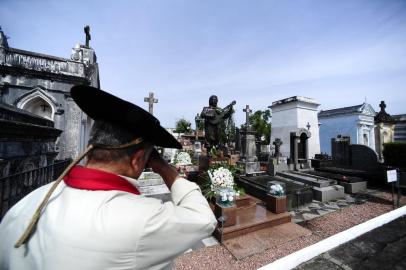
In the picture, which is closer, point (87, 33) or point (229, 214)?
point (229, 214)

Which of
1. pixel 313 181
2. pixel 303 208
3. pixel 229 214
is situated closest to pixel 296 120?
pixel 313 181

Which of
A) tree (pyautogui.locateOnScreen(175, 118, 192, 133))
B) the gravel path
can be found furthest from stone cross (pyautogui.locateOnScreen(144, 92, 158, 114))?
tree (pyautogui.locateOnScreen(175, 118, 192, 133))

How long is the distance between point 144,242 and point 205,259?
10.7 feet

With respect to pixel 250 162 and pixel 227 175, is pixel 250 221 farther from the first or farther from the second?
pixel 250 162

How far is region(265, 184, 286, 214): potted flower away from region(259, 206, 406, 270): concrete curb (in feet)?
5.26

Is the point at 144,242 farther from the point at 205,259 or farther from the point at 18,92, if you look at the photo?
the point at 18,92

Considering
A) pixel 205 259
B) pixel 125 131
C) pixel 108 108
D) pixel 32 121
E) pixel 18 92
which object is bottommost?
pixel 205 259

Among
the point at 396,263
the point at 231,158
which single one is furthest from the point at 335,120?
the point at 396,263

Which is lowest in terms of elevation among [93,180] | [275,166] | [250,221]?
[250,221]

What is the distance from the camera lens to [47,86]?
32.4ft

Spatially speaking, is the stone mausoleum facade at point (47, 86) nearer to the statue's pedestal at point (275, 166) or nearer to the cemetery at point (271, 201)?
the cemetery at point (271, 201)

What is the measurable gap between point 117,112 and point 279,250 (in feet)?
13.6

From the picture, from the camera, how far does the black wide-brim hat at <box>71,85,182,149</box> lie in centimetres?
112

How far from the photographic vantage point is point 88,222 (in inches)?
34.3
